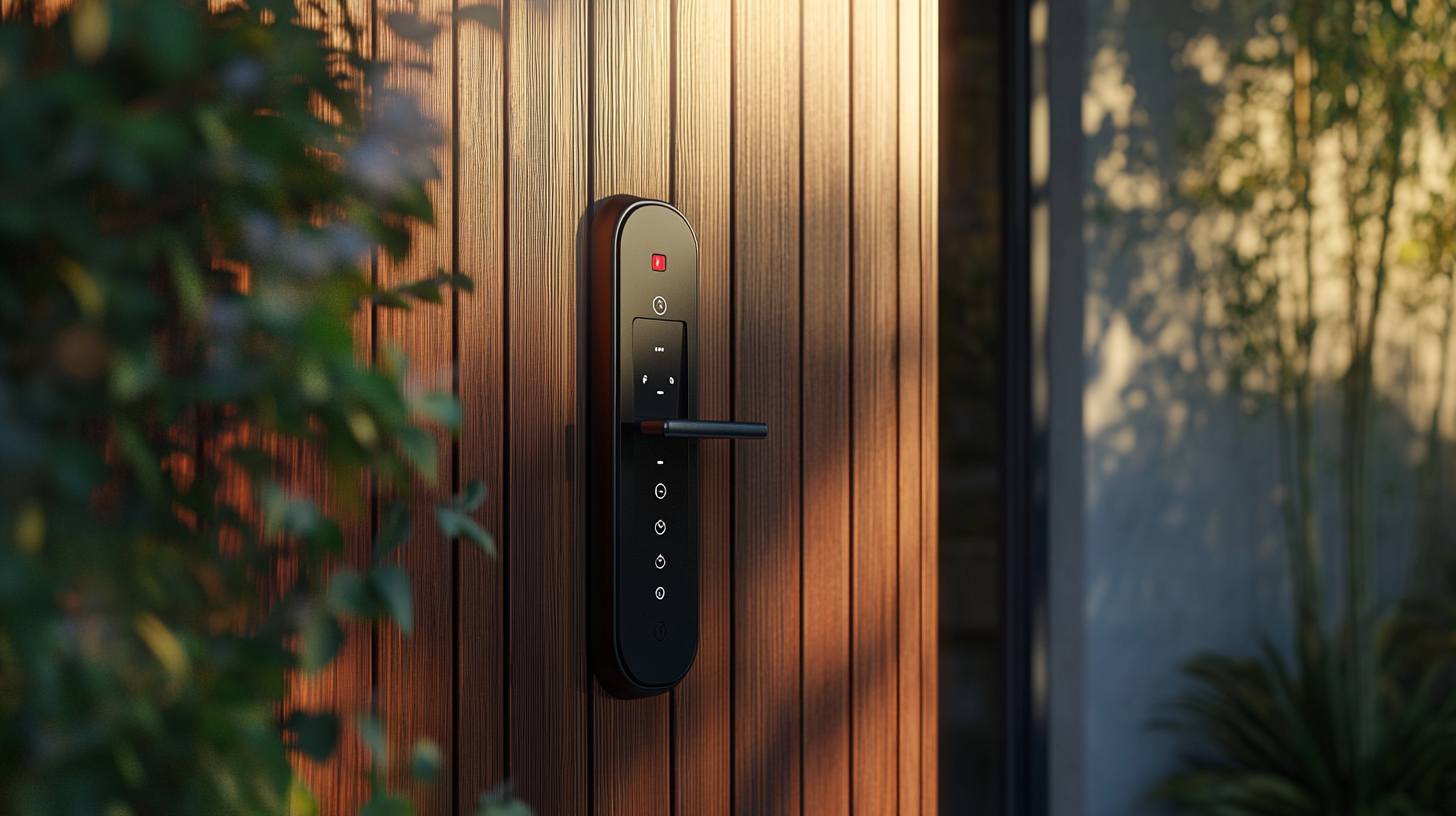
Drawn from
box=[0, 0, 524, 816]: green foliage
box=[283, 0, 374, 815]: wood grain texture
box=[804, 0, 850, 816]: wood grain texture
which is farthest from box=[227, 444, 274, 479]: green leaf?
box=[804, 0, 850, 816]: wood grain texture

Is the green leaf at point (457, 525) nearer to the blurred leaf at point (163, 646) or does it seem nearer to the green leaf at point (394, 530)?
the green leaf at point (394, 530)

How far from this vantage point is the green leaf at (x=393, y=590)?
358 mm

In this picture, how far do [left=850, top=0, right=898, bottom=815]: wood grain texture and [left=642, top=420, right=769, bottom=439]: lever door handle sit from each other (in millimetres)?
276

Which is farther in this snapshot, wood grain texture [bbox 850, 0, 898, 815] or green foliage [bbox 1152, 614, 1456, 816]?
green foliage [bbox 1152, 614, 1456, 816]

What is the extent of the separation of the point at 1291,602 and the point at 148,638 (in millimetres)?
3133

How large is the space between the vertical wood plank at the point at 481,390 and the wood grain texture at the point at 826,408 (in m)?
0.42

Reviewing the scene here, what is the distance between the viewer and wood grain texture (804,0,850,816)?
1.09 metres

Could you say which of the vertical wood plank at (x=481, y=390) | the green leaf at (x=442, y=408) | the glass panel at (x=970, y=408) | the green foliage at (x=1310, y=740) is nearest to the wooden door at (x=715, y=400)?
the vertical wood plank at (x=481, y=390)

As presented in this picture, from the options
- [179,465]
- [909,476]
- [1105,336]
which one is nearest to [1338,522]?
[1105,336]

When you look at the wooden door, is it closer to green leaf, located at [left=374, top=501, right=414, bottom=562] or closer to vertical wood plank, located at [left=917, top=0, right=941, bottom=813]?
vertical wood plank, located at [left=917, top=0, right=941, bottom=813]

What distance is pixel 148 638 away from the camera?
0.30m

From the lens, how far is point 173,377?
0.37 meters

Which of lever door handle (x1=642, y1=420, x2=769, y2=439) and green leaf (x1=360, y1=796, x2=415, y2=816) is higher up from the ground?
lever door handle (x1=642, y1=420, x2=769, y2=439)

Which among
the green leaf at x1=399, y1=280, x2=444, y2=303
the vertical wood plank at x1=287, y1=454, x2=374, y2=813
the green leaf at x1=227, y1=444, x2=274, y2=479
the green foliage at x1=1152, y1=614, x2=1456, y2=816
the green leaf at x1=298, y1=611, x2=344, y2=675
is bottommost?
the green foliage at x1=1152, y1=614, x2=1456, y2=816
